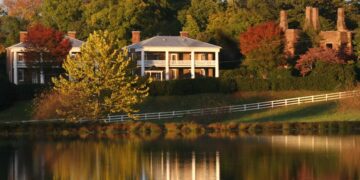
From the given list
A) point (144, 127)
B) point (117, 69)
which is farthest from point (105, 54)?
point (144, 127)

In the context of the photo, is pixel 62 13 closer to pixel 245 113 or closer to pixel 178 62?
pixel 178 62

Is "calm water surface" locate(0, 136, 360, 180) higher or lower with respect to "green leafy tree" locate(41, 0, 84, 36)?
lower

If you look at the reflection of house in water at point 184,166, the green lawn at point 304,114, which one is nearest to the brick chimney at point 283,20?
the green lawn at point 304,114

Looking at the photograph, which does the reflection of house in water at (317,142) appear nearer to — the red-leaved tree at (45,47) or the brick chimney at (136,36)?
the red-leaved tree at (45,47)

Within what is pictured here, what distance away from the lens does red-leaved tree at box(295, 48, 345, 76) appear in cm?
9706

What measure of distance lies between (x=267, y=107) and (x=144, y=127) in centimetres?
1542

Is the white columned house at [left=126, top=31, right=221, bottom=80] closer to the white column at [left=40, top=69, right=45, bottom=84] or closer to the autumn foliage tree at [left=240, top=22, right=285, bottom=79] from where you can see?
the autumn foliage tree at [left=240, top=22, right=285, bottom=79]

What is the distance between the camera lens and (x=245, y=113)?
82.2 m

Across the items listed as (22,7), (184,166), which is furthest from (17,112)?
(22,7)

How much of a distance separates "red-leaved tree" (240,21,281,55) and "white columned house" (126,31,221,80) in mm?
3623

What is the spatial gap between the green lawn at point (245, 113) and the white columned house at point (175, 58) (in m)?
12.3

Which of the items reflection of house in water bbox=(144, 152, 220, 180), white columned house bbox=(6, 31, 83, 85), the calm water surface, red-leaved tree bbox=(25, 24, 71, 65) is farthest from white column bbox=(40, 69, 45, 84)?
reflection of house in water bbox=(144, 152, 220, 180)

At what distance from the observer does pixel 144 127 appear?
72.5 m

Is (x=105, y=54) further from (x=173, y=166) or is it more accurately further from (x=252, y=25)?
(x=252, y=25)
